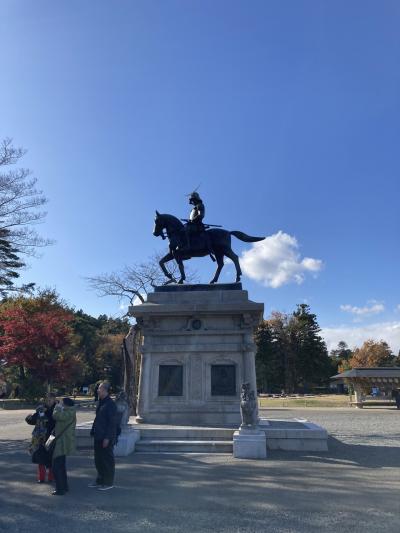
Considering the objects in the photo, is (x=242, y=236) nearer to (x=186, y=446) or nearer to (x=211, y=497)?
(x=186, y=446)

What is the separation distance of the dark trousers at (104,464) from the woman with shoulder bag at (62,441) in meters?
0.42

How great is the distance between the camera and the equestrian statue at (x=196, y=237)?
14.6 metres

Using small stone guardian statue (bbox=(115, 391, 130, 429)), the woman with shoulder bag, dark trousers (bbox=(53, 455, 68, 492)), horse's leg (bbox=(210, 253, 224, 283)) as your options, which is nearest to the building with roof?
horse's leg (bbox=(210, 253, 224, 283))

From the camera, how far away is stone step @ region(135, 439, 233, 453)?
34.6ft

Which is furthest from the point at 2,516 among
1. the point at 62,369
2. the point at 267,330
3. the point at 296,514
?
the point at 267,330

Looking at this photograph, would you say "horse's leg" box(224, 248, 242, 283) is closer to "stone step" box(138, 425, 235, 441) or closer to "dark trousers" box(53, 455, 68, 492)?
"stone step" box(138, 425, 235, 441)

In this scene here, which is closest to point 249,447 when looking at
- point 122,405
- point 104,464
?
point 122,405

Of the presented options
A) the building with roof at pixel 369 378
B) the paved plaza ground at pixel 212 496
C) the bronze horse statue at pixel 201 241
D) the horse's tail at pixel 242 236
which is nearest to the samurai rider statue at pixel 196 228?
the bronze horse statue at pixel 201 241

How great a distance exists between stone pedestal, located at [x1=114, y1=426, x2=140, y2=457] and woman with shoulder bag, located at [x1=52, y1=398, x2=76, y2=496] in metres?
3.21

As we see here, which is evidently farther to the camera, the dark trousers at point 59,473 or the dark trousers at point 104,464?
the dark trousers at point 104,464

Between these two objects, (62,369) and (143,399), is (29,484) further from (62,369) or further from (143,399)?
(62,369)

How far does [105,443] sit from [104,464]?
387 millimetres

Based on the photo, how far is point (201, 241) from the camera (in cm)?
1462

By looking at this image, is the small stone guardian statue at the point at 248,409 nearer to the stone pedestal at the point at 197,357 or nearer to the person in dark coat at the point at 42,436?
the stone pedestal at the point at 197,357
